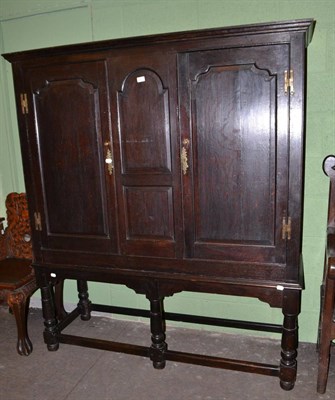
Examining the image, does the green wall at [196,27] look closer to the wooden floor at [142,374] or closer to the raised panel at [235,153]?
the wooden floor at [142,374]

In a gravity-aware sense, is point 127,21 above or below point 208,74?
above

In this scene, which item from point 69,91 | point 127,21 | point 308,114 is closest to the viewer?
point 69,91

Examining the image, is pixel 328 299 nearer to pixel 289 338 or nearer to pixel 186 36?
pixel 289 338

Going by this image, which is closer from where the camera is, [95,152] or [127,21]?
[95,152]

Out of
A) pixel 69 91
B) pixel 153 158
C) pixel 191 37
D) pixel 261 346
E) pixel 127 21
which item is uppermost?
pixel 127 21

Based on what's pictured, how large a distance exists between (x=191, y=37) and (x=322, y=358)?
1.78 m

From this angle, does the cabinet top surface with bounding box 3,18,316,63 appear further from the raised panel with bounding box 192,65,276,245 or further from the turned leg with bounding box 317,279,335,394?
the turned leg with bounding box 317,279,335,394

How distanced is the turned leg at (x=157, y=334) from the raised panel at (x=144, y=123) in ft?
2.66

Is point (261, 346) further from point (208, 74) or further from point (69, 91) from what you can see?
point (69, 91)

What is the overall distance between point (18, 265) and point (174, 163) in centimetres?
149

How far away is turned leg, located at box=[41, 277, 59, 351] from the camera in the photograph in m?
2.38

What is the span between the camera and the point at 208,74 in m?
1.77

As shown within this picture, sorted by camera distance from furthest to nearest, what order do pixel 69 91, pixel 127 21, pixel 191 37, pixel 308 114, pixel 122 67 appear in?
pixel 127 21 < pixel 308 114 < pixel 69 91 < pixel 122 67 < pixel 191 37

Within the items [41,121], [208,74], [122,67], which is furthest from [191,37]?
[41,121]
